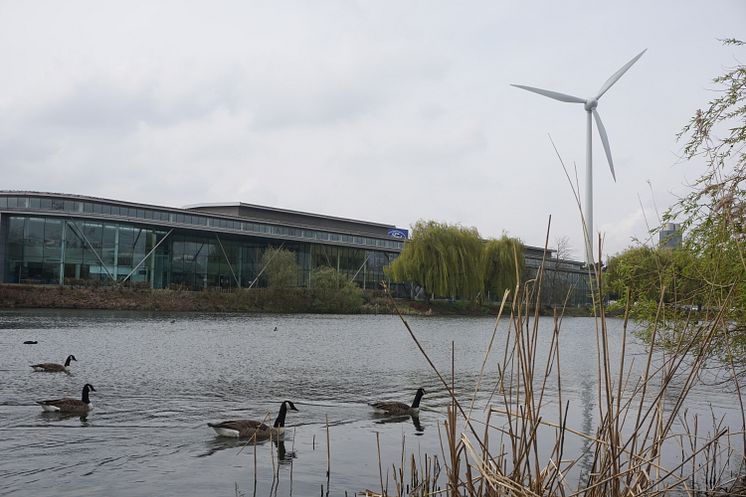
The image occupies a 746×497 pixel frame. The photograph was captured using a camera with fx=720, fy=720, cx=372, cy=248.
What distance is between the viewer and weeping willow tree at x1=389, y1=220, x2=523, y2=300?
71750 mm

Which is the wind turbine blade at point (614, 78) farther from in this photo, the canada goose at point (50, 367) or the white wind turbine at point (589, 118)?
the canada goose at point (50, 367)

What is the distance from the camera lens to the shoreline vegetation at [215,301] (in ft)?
184

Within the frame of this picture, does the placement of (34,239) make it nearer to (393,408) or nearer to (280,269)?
(280,269)

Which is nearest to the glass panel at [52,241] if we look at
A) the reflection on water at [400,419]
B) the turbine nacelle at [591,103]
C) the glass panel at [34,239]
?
the glass panel at [34,239]

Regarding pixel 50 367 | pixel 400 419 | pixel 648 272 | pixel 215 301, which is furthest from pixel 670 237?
pixel 215 301

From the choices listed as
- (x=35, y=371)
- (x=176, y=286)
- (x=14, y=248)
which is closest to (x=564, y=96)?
(x=35, y=371)

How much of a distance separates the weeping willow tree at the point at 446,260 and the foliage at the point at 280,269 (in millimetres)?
10069

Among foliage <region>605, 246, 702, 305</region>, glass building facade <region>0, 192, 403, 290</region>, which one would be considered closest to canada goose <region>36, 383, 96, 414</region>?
foliage <region>605, 246, 702, 305</region>

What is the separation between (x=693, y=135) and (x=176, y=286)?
63.8 meters

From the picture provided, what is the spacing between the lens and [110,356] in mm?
22953

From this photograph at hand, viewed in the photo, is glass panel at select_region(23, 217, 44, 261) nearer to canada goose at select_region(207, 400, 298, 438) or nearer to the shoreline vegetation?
the shoreline vegetation

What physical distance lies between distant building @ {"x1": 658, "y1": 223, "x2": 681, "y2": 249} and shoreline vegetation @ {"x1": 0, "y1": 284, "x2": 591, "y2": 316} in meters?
42.1

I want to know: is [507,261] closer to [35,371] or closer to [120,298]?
[120,298]

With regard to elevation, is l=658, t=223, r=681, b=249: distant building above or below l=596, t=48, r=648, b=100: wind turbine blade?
below
